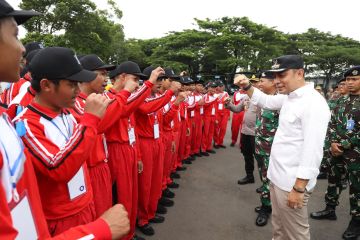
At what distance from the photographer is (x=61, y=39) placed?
22.4m

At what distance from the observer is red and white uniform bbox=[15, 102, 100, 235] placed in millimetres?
1647

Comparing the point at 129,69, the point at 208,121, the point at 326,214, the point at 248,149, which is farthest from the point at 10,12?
the point at 208,121

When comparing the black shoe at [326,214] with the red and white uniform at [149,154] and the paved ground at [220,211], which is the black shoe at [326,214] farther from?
the red and white uniform at [149,154]

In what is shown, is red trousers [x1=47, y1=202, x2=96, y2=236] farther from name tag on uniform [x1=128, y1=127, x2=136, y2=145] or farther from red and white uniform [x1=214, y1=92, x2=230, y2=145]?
red and white uniform [x1=214, y1=92, x2=230, y2=145]

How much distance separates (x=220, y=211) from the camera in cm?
463

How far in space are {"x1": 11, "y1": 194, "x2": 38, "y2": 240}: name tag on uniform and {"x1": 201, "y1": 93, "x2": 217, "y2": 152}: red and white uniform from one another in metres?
7.46

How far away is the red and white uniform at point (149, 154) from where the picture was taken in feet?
12.5

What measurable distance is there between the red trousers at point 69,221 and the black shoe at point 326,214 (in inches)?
145

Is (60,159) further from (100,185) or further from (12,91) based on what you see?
(12,91)

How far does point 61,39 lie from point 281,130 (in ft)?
75.7

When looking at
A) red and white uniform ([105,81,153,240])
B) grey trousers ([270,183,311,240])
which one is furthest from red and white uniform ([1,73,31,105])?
grey trousers ([270,183,311,240])

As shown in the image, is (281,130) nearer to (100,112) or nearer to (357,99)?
(100,112)

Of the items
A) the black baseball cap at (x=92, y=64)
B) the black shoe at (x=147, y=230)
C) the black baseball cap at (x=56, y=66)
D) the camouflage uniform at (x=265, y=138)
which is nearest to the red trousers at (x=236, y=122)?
the camouflage uniform at (x=265, y=138)

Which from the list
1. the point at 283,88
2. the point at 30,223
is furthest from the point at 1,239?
the point at 283,88
